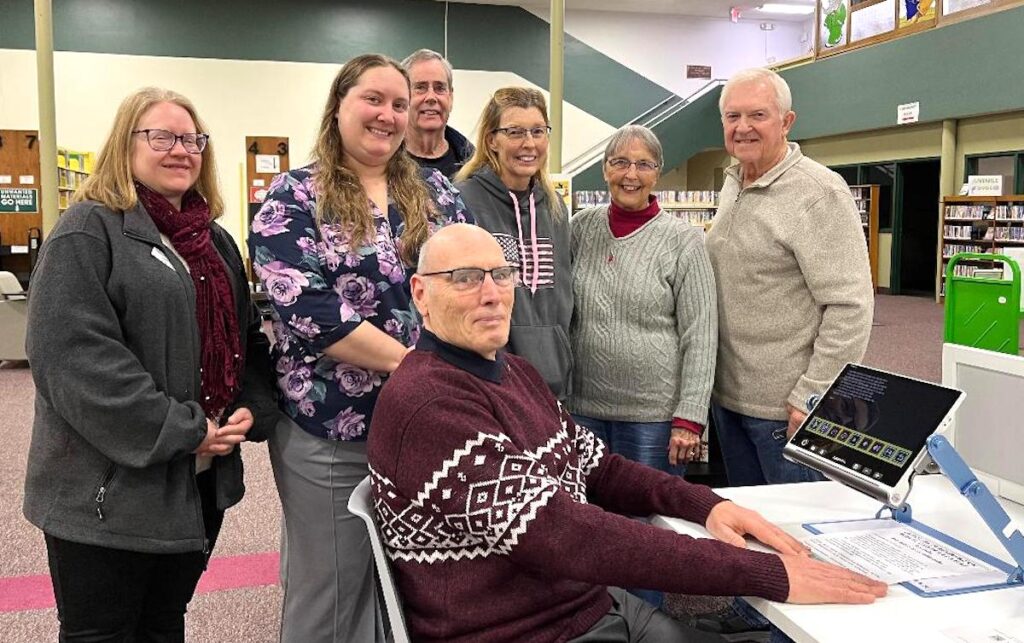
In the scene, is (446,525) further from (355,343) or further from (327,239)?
(327,239)

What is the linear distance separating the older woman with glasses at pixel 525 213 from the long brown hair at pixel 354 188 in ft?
1.12

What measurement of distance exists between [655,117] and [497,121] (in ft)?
43.0

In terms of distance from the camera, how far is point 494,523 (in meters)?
1.40

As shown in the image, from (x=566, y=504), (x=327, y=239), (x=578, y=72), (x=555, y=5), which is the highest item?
(x=578, y=72)

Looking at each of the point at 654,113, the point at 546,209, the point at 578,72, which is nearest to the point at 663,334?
the point at 546,209

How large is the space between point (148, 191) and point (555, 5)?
232 inches

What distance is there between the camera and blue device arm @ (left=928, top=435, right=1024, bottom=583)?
1.39 metres

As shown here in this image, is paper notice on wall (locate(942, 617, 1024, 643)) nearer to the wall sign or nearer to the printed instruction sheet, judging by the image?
the printed instruction sheet

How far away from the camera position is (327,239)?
75.9 inches

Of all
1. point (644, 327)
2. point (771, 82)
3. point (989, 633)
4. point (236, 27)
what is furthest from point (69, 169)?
point (989, 633)

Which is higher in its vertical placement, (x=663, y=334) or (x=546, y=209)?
(x=546, y=209)

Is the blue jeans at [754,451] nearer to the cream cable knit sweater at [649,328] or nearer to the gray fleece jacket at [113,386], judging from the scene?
the cream cable knit sweater at [649,328]

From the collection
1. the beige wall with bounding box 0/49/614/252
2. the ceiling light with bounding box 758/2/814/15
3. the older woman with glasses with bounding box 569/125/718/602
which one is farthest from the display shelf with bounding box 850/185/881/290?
the older woman with glasses with bounding box 569/125/718/602

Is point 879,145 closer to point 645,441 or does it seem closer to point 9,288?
point 9,288
